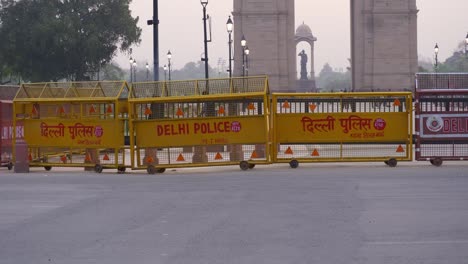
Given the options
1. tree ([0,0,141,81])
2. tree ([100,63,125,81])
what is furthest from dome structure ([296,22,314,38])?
tree ([0,0,141,81])

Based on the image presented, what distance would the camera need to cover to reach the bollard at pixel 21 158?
2323 cm

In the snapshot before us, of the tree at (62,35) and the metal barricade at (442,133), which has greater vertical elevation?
the tree at (62,35)

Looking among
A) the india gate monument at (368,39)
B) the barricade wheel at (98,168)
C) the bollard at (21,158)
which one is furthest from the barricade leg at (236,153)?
the india gate monument at (368,39)

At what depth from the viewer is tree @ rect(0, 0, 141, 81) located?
6731 centimetres

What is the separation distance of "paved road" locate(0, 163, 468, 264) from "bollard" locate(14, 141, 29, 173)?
2332 millimetres

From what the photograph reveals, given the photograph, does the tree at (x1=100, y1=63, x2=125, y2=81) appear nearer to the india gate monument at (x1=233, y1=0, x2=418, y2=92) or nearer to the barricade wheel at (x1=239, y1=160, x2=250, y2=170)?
the india gate monument at (x1=233, y1=0, x2=418, y2=92)

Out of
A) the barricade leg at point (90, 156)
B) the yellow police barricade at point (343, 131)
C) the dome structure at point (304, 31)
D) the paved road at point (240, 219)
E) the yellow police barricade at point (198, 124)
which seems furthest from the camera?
the dome structure at point (304, 31)

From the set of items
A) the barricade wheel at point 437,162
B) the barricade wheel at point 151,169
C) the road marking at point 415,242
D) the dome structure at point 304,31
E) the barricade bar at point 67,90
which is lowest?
the road marking at point 415,242

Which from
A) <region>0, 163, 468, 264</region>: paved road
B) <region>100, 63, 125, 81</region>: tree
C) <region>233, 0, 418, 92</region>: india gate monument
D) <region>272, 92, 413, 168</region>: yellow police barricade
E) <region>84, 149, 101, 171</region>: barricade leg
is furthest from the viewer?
<region>100, 63, 125, 81</region>: tree

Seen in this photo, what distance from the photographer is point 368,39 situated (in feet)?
264

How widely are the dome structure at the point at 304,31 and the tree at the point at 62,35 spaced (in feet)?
360

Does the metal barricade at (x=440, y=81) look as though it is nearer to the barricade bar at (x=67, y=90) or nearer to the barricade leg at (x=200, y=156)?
the barricade leg at (x=200, y=156)

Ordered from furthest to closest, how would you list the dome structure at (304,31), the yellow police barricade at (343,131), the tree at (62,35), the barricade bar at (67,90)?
the dome structure at (304,31)
the tree at (62,35)
the barricade bar at (67,90)
the yellow police barricade at (343,131)

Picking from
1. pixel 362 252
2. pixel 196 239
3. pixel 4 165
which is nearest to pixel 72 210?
pixel 196 239
